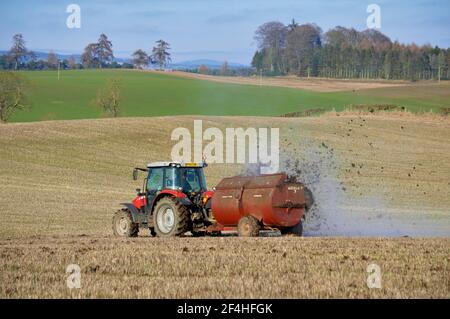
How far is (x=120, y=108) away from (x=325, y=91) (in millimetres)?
25855

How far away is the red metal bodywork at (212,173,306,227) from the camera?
65.9ft

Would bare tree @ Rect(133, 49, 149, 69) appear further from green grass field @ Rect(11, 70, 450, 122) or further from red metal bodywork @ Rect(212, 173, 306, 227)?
red metal bodywork @ Rect(212, 173, 306, 227)

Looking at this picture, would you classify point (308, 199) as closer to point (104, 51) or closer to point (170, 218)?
point (170, 218)

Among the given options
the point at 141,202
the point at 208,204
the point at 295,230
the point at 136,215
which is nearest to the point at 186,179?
the point at 208,204

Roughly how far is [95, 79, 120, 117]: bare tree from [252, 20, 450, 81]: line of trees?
33370 millimetres

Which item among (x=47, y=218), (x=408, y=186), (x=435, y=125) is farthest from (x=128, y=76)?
(x=47, y=218)

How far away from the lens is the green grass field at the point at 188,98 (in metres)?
75.9

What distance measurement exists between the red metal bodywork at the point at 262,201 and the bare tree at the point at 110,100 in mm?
56058

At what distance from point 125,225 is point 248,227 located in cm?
405

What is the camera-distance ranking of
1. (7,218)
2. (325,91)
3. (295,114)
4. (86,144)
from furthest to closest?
(325,91) → (295,114) → (86,144) → (7,218)

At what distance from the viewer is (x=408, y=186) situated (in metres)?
40.4

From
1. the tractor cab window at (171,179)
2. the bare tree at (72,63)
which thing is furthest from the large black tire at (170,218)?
the bare tree at (72,63)

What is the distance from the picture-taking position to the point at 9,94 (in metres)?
68.6

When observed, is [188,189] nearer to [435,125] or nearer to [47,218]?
[47,218]
